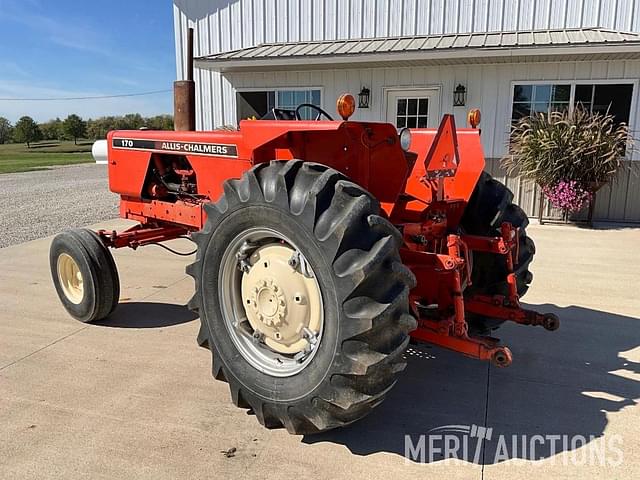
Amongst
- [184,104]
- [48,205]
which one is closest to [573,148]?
[184,104]

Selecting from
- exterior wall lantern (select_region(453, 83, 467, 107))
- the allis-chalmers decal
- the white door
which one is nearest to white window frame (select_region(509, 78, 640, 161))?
exterior wall lantern (select_region(453, 83, 467, 107))

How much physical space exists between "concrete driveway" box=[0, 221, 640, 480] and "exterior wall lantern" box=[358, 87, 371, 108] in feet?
20.1

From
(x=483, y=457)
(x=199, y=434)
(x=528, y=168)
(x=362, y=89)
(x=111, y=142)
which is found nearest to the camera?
(x=483, y=457)

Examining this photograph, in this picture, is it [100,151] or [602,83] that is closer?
[100,151]

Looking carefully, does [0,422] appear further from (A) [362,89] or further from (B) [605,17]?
(B) [605,17]

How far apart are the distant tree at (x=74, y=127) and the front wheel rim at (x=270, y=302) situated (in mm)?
57304

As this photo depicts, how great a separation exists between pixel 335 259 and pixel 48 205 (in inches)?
462

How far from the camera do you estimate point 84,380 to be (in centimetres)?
329

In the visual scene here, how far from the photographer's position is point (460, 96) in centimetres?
930

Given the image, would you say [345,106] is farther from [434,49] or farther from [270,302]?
[434,49]

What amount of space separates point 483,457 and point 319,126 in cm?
177

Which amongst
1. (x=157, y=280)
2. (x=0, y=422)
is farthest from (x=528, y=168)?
(x=0, y=422)

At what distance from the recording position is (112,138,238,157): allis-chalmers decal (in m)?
3.51

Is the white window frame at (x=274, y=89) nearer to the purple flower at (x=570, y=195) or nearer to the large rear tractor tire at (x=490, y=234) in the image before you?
the purple flower at (x=570, y=195)
